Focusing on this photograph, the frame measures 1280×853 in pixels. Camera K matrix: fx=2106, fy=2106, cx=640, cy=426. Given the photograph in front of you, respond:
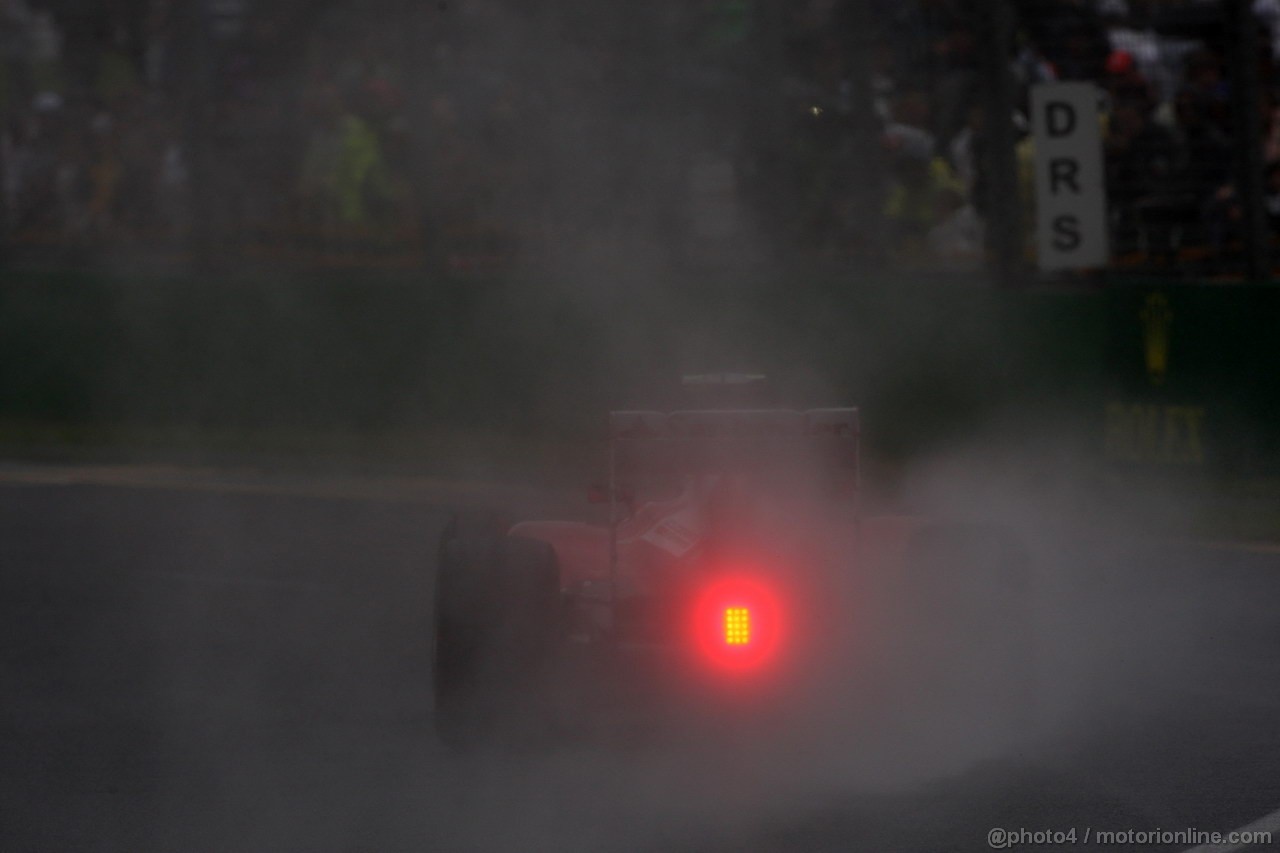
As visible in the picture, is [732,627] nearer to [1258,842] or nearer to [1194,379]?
[1258,842]

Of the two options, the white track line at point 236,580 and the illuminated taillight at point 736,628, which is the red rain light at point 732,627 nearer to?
the illuminated taillight at point 736,628

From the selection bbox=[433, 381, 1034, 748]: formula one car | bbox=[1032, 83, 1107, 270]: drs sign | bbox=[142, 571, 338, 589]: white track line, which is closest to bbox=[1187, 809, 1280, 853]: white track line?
bbox=[433, 381, 1034, 748]: formula one car

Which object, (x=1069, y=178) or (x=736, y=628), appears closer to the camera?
(x=736, y=628)

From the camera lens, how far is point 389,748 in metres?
7.14

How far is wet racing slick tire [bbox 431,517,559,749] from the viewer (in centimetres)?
682

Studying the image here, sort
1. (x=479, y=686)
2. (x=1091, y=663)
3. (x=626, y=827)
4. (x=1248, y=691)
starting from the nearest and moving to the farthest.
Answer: (x=626, y=827), (x=479, y=686), (x=1248, y=691), (x=1091, y=663)

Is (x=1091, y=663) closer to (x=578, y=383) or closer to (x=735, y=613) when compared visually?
(x=735, y=613)

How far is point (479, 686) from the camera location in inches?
271

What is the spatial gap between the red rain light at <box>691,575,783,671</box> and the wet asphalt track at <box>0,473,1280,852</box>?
0.42 metres

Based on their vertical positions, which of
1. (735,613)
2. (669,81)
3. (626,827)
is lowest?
(626,827)

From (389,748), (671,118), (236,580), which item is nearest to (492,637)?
(389,748)

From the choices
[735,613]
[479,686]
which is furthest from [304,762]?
[735,613]

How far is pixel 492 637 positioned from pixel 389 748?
64 centimetres

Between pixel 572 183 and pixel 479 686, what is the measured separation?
8722mm
